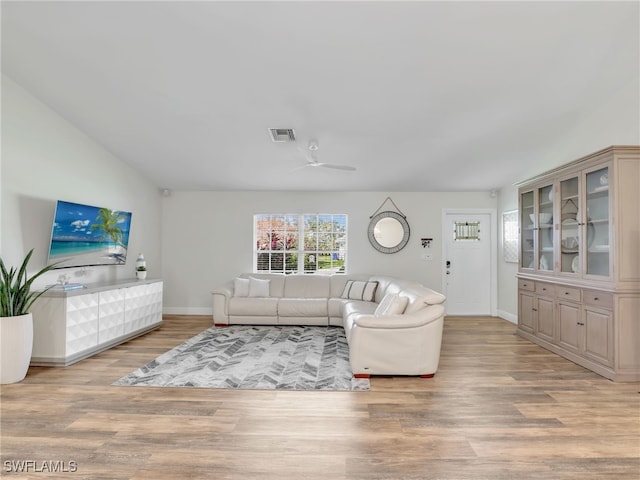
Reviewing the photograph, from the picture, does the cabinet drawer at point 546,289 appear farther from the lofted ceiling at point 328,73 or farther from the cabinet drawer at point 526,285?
the lofted ceiling at point 328,73

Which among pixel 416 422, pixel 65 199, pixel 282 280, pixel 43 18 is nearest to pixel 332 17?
pixel 43 18

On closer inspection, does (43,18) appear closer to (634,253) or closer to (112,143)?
(112,143)

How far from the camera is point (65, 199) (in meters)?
4.57

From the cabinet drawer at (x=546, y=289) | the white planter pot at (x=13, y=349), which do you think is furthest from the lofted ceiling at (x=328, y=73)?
the white planter pot at (x=13, y=349)

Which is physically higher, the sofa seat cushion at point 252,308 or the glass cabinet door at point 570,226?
the glass cabinet door at point 570,226

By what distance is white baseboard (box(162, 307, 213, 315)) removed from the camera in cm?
691

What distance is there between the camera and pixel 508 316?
6434 millimetres

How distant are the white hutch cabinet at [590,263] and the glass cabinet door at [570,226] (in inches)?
0.4

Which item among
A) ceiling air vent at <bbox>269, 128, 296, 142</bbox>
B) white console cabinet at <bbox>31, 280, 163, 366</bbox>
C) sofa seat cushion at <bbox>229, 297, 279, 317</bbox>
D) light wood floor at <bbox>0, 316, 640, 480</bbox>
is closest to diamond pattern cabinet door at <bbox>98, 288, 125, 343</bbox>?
white console cabinet at <bbox>31, 280, 163, 366</bbox>

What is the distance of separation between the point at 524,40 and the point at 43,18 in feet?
12.9

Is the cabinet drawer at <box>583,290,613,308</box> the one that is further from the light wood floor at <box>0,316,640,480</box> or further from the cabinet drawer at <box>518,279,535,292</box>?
the cabinet drawer at <box>518,279,535,292</box>

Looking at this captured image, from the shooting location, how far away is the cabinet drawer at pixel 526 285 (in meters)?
5.01

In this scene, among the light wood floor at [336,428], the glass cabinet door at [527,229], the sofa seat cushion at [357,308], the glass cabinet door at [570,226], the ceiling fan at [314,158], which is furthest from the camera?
the glass cabinet door at [527,229]

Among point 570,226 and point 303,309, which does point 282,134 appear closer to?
point 303,309
